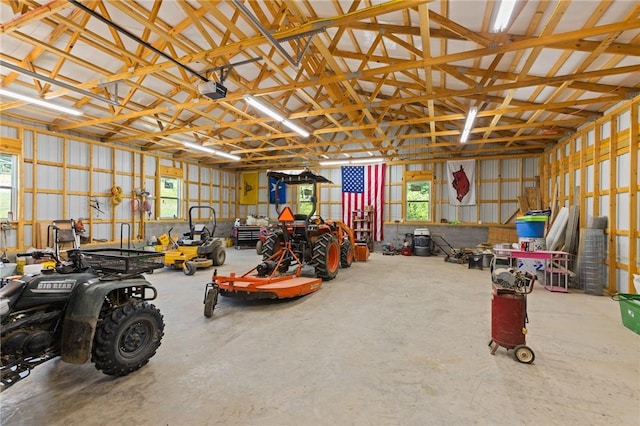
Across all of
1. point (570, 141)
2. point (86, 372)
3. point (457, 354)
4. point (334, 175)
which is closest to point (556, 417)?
point (457, 354)

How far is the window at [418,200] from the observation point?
12.2 metres

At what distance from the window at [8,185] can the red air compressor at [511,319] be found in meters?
10.7

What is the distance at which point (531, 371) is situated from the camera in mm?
2748

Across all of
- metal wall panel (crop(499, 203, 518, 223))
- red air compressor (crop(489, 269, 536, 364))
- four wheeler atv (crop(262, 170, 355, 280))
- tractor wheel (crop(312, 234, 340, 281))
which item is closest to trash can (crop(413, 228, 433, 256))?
metal wall panel (crop(499, 203, 518, 223))

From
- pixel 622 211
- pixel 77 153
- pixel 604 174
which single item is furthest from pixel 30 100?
pixel 604 174

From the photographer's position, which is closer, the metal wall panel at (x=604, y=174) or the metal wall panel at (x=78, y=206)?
the metal wall panel at (x=604, y=174)

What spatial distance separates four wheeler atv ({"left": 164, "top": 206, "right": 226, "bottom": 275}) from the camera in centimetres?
746

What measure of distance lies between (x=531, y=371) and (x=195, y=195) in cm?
1316

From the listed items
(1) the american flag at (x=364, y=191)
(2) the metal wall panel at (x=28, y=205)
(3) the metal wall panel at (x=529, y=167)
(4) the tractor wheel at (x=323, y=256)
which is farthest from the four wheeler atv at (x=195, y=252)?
(3) the metal wall panel at (x=529, y=167)

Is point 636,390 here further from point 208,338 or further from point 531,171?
point 531,171

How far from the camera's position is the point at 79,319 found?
2338 millimetres

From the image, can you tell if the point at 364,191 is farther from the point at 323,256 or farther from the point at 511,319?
the point at 511,319

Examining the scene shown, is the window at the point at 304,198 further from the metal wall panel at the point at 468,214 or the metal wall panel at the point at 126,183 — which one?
the metal wall panel at the point at 126,183

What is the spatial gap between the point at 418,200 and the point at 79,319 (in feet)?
38.7
